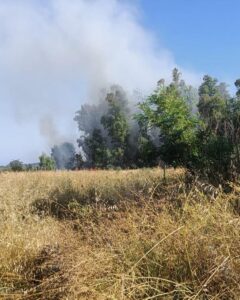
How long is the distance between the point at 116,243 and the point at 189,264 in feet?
3.32

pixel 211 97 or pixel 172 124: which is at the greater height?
pixel 211 97

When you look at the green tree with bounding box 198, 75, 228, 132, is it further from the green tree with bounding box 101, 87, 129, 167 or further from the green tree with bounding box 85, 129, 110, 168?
the green tree with bounding box 85, 129, 110, 168

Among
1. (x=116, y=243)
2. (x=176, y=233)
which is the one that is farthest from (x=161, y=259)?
(x=116, y=243)

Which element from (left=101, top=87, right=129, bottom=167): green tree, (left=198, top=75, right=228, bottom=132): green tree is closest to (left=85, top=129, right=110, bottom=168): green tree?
(left=101, top=87, right=129, bottom=167): green tree

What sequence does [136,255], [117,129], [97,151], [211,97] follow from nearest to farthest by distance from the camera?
[136,255], [211,97], [97,151], [117,129]

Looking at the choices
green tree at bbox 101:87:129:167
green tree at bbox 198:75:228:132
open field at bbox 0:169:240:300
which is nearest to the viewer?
open field at bbox 0:169:240:300

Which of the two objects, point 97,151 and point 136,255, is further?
point 97,151

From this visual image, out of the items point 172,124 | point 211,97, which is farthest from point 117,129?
point 172,124

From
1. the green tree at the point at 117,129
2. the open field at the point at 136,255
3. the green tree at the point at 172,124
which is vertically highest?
the green tree at the point at 117,129

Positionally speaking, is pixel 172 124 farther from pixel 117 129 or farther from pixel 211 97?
pixel 117 129

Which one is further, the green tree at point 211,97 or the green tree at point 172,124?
the green tree at point 211,97

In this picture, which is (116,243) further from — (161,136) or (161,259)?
(161,136)

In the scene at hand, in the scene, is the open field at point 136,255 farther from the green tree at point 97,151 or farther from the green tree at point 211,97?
the green tree at point 97,151

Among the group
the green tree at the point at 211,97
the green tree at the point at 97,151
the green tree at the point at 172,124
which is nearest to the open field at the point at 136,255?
the green tree at the point at 172,124
